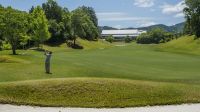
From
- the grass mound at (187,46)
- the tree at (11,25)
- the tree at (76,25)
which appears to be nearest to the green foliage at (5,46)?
the tree at (11,25)

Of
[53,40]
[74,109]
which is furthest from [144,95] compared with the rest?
[53,40]

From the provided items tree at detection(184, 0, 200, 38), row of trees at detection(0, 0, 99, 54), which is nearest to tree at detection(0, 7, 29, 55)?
row of trees at detection(0, 0, 99, 54)

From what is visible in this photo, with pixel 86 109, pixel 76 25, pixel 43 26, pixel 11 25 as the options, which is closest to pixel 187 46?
pixel 43 26

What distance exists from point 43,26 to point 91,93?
83001 millimetres

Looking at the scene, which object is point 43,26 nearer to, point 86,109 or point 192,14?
point 192,14

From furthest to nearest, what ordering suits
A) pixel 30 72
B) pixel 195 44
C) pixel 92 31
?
pixel 92 31 → pixel 195 44 → pixel 30 72

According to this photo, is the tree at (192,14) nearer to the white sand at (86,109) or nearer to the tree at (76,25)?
the tree at (76,25)

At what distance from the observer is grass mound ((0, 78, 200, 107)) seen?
72.2ft

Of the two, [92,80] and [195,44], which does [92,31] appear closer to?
[195,44]

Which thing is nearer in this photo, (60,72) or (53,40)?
(60,72)

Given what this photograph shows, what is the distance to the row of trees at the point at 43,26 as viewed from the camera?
74125 mm

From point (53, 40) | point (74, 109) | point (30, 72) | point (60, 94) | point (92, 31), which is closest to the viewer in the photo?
point (74, 109)

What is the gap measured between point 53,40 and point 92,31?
128 feet

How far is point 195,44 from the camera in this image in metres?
97.1
